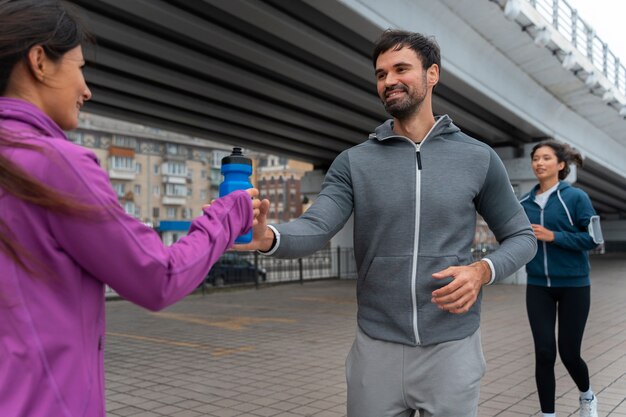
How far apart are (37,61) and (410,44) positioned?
4.93 feet

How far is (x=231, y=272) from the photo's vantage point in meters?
20.5

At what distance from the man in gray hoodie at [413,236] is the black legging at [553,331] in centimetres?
222

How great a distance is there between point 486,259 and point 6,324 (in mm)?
1665

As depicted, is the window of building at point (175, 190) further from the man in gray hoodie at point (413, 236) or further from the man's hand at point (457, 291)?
the man's hand at point (457, 291)

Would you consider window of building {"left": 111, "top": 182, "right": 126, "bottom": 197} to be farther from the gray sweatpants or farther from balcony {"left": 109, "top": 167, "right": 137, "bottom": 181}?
the gray sweatpants

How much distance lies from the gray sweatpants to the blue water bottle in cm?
80

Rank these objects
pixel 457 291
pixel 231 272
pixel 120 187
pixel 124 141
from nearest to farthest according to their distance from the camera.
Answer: pixel 457 291 < pixel 231 272 < pixel 120 187 < pixel 124 141

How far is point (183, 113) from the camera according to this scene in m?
17.1

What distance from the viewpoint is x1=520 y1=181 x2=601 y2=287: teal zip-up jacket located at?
14.5 feet

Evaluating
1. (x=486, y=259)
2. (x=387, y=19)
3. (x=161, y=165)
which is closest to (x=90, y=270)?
(x=486, y=259)

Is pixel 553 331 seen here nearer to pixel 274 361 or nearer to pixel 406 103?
pixel 406 103

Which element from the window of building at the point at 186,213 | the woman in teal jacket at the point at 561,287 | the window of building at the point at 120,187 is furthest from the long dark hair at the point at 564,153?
the window of building at the point at 186,213

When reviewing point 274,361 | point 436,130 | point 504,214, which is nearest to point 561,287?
point 504,214

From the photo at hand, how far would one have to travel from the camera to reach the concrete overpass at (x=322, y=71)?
33.6 ft
